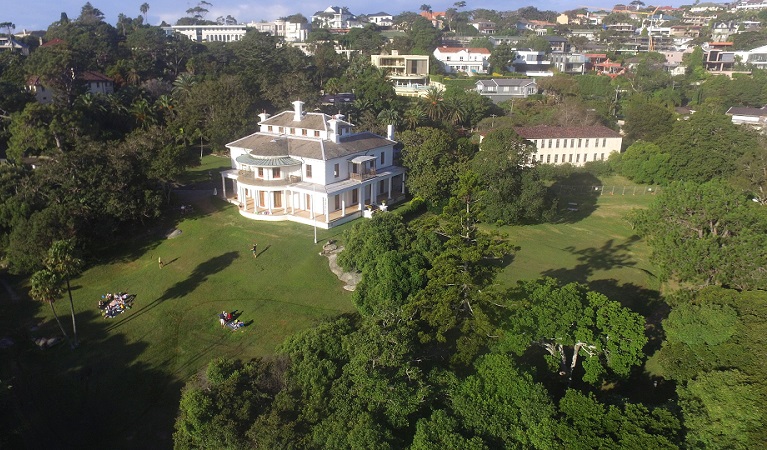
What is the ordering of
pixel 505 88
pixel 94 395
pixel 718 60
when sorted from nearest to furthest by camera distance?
pixel 94 395
pixel 505 88
pixel 718 60

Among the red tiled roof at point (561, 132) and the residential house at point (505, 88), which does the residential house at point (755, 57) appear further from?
the red tiled roof at point (561, 132)

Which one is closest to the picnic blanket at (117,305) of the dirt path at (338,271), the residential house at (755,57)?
the dirt path at (338,271)

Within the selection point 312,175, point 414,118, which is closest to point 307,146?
point 312,175

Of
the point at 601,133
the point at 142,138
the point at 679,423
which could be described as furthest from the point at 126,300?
the point at 601,133

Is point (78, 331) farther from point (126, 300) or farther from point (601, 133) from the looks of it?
point (601, 133)

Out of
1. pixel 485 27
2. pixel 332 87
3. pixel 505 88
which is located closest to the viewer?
pixel 332 87

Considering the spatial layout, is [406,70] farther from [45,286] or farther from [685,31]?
[685,31]

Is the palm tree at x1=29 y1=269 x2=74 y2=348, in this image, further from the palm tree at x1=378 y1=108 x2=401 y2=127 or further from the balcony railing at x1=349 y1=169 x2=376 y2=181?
the palm tree at x1=378 y1=108 x2=401 y2=127

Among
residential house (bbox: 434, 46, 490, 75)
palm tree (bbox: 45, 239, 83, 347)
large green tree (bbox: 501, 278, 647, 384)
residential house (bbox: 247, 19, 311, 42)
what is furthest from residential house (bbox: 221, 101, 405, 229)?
residential house (bbox: 247, 19, 311, 42)
